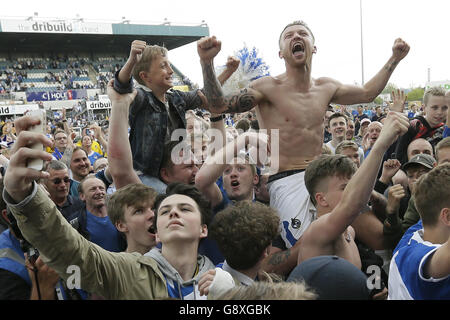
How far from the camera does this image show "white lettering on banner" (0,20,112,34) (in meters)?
30.6

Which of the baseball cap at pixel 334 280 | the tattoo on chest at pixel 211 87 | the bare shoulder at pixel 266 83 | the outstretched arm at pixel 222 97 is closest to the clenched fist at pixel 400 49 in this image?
the bare shoulder at pixel 266 83

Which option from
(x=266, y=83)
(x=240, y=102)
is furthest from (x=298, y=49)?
(x=240, y=102)

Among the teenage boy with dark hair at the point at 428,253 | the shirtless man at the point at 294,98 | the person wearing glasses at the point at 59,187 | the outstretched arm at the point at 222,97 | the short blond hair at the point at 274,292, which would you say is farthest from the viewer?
the person wearing glasses at the point at 59,187

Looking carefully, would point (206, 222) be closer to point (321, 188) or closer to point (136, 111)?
point (321, 188)

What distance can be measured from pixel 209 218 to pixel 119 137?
0.72 metres

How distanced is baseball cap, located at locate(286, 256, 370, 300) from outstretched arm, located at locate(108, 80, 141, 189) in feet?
4.42

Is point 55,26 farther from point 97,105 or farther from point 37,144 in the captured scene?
point 37,144

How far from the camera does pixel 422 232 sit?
1984mm

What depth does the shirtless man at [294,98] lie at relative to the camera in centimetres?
318

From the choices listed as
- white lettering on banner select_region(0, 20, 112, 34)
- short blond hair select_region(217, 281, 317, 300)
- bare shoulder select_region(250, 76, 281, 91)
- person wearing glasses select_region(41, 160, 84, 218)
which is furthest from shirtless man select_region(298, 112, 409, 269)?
white lettering on banner select_region(0, 20, 112, 34)

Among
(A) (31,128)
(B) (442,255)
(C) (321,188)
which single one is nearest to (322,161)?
(C) (321,188)

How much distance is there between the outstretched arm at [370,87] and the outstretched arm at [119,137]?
191 centimetres

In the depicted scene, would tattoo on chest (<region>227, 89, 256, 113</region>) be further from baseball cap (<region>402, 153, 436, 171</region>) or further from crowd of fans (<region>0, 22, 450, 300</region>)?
baseball cap (<region>402, 153, 436, 171</region>)

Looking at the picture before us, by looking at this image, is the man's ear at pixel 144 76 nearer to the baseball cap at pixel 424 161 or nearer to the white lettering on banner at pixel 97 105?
the baseball cap at pixel 424 161
